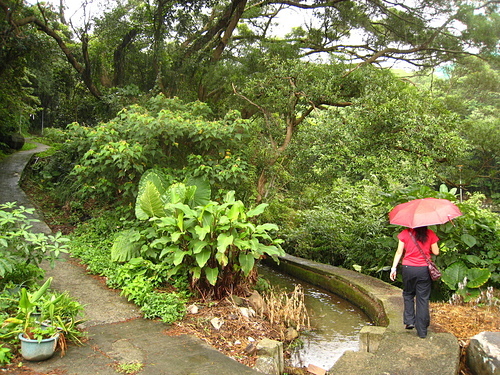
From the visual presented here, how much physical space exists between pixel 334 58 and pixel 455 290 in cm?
664

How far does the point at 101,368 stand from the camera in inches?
140

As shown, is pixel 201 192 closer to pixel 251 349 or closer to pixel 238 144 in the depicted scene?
pixel 238 144

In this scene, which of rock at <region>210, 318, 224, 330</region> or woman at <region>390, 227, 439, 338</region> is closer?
woman at <region>390, 227, 439, 338</region>

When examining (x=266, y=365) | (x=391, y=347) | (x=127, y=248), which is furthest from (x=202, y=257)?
(x=391, y=347)

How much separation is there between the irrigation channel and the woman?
1.34 metres

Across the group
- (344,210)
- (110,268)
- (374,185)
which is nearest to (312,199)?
(344,210)

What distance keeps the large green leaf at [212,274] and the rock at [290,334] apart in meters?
1.23

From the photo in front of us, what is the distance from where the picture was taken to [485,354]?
3584 mm

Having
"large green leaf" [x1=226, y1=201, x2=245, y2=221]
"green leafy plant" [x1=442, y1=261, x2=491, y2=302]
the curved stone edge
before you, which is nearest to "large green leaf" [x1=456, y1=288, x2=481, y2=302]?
"green leafy plant" [x1=442, y1=261, x2=491, y2=302]

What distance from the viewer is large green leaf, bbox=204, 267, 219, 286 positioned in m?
5.18

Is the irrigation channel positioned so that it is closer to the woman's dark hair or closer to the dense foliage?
the dense foliage

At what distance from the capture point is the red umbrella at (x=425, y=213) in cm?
420

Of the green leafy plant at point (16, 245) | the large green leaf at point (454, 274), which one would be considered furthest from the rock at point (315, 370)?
the green leafy plant at point (16, 245)

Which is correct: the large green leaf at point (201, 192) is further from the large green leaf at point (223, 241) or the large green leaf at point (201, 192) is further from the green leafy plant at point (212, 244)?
the large green leaf at point (223, 241)
